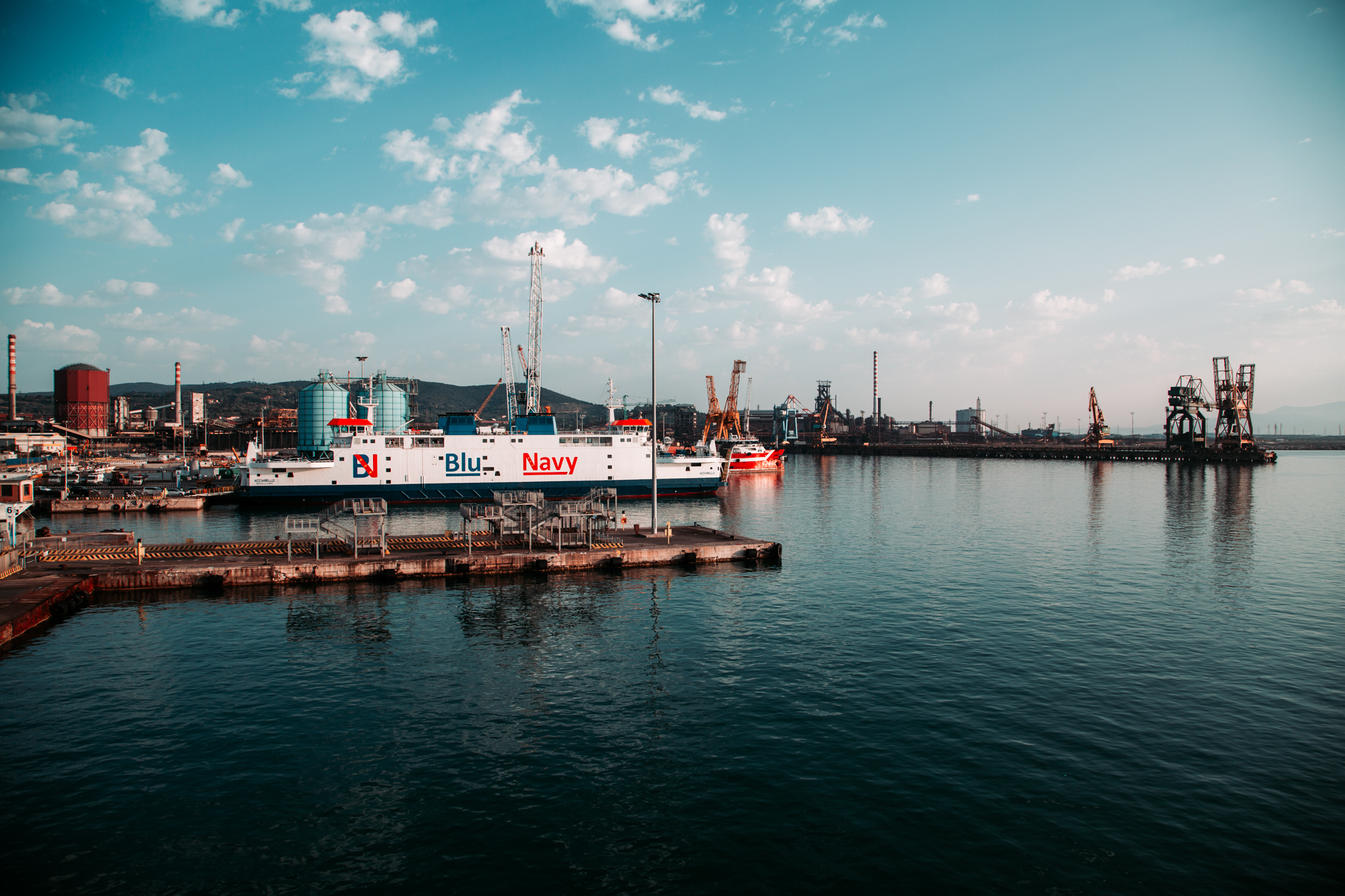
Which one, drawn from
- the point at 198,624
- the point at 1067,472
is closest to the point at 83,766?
the point at 198,624

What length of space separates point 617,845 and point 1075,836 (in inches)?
331

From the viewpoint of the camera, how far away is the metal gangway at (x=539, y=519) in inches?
1414

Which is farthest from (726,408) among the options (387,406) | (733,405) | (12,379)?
(12,379)

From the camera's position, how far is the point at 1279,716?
17484 mm

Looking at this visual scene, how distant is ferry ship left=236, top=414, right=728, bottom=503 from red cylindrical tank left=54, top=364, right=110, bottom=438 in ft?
540

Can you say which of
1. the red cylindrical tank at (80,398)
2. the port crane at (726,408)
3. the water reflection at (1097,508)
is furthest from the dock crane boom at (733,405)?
the red cylindrical tank at (80,398)

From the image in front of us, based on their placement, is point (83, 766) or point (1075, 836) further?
point (83, 766)

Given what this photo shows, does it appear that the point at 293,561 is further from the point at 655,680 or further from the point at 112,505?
the point at 112,505

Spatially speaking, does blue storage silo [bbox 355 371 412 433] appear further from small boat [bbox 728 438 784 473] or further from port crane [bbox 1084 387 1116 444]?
port crane [bbox 1084 387 1116 444]

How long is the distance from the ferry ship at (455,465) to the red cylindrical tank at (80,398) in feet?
540

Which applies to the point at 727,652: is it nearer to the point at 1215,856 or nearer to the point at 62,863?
the point at 1215,856

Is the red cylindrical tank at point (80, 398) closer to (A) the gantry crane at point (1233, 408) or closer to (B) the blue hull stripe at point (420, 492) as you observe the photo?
(B) the blue hull stripe at point (420, 492)

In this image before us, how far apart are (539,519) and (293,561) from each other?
11981mm

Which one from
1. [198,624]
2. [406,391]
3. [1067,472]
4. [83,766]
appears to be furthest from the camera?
[1067,472]
